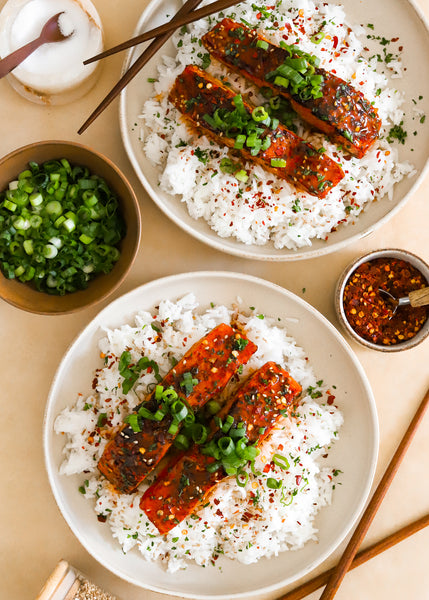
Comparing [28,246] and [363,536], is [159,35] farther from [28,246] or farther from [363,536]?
[363,536]

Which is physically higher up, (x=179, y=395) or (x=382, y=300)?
(x=382, y=300)

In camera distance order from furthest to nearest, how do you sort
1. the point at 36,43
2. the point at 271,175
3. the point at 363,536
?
the point at 363,536 → the point at 271,175 → the point at 36,43

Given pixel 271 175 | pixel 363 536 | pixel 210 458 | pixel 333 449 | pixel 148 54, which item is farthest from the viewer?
pixel 363 536

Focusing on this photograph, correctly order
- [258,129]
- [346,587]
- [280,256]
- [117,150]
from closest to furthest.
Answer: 1. [258,129]
2. [280,256]
3. [117,150]
4. [346,587]

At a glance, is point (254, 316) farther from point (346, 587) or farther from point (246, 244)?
point (346, 587)


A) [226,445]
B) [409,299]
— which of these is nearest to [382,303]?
[409,299]

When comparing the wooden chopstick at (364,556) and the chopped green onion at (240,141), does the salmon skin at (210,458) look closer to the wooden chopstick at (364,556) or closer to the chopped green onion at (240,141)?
the wooden chopstick at (364,556)

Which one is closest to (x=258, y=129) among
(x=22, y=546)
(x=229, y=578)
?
(x=229, y=578)
